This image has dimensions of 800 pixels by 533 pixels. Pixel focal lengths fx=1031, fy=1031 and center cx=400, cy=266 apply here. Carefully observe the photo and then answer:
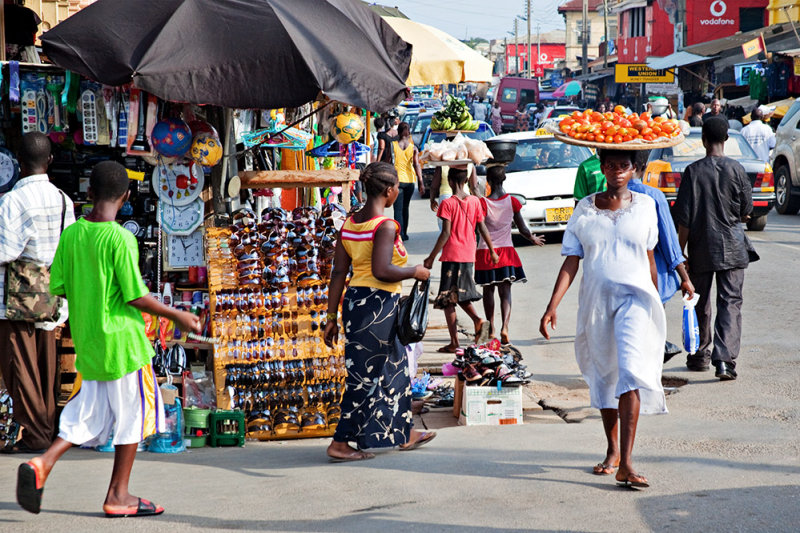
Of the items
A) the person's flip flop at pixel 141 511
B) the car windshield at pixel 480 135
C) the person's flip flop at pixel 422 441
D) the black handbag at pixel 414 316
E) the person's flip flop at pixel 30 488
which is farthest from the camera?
the car windshield at pixel 480 135

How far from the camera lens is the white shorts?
16.6 ft

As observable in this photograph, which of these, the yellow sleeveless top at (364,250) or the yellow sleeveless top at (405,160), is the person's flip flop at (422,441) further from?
the yellow sleeveless top at (405,160)

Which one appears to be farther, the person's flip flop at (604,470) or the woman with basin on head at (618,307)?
the person's flip flop at (604,470)

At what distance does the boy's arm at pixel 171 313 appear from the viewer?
488 centimetres

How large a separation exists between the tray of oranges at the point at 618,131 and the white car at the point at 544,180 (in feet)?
30.7

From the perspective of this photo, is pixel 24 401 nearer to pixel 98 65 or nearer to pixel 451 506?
pixel 98 65

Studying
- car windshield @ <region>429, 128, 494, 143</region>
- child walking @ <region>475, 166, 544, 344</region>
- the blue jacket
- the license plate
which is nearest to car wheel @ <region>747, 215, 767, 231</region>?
the license plate

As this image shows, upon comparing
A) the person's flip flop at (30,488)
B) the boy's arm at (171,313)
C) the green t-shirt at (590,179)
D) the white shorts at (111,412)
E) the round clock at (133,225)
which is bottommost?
the person's flip flop at (30,488)

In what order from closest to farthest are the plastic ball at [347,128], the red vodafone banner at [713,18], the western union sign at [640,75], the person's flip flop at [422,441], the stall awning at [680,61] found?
the person's flip flop at [422,441] < the plastic ball at [347,128] < the stall awning at [680,61] < the western union sign at [640,75] < the red vodafone banner at [713,18]

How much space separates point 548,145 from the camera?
18.2 m

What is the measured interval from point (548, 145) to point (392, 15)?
6719mm

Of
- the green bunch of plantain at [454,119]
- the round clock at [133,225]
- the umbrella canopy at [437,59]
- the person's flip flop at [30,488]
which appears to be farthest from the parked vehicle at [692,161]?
the person's flip flop at [30,488]

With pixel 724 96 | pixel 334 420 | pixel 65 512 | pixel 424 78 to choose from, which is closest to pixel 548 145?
pixel 424 78

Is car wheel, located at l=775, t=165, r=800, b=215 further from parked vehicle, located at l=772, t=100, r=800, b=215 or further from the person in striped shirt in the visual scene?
the person in striped shirt
